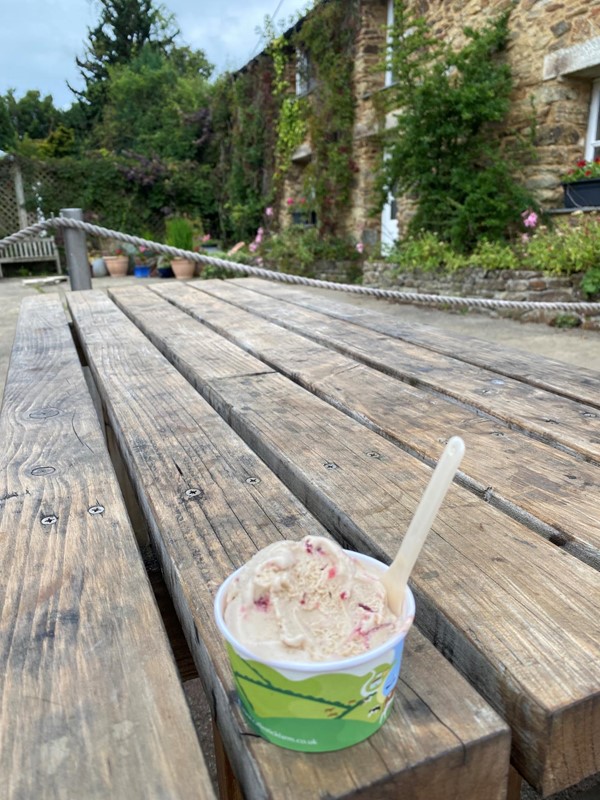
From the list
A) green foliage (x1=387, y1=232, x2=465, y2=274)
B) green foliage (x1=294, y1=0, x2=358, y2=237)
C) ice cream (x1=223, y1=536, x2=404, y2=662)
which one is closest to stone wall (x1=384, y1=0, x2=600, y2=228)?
green foliage (x1=387, y1=232, x2=465, y2=274)

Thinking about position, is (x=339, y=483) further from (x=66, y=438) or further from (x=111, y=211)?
(x=111, y=211)

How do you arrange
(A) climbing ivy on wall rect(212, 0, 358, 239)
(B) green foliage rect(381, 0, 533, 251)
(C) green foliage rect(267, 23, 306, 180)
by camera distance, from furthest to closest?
(C) green foliage rect(267, 23, 306, 180) < (A) climbing ivy on wall rect(212, 0, 358, 239) < (B) green foliage rect(381, 0, 533, 251)

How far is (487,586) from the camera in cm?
73

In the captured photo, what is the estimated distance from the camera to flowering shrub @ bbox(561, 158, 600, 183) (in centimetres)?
605

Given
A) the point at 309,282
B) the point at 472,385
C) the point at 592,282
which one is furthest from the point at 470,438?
the point at 592,282

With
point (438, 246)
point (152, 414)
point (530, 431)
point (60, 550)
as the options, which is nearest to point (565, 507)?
point (530, 431)

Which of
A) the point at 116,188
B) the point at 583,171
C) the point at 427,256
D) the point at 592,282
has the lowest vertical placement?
the point at 592,282

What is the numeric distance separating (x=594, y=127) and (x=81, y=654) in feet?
23.9

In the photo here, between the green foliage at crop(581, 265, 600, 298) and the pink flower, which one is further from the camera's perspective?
the pink flower

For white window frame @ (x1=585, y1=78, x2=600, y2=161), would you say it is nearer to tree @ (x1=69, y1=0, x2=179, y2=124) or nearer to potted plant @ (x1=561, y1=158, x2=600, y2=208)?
potted plant @ (x1=561, y1=158, x2=600, y2=208)

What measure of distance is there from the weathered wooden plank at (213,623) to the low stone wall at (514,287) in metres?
5.07

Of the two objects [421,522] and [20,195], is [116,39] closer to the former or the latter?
[20,195]

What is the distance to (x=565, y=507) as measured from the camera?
915 mm

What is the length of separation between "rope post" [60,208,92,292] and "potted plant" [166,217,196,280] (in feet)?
24.4
